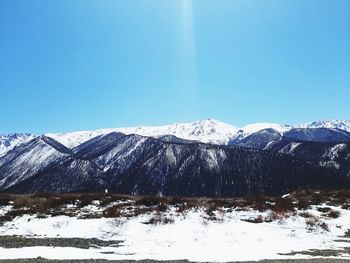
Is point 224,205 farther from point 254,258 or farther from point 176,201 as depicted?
point 254,258

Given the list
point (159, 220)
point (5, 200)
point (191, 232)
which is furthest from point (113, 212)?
point (5, 200)

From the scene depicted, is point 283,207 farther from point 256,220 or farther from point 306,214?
point 256,220

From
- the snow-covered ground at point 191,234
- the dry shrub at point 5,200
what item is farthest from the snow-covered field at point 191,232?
the dry shrub at point 5,200

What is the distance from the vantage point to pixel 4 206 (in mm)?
44250

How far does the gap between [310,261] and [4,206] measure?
34566mm

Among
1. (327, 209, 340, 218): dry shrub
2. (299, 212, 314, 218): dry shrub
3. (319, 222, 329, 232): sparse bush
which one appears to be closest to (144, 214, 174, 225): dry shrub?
(299, 212, 314, 218): dry shrub

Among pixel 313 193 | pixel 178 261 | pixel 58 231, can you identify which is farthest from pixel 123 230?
pixel 313 193

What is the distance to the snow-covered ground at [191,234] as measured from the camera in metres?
26.5

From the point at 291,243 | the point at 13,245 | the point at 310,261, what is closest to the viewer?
the point at 310,261

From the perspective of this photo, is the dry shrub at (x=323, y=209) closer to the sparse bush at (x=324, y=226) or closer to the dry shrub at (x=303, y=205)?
the dry shrub at (x=303, y=205)

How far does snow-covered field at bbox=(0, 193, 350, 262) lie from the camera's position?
26.7 m

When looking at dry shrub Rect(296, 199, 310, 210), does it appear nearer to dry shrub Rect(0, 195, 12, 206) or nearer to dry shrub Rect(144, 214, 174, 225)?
dry shrub Rect(144, 214, 174, 225)

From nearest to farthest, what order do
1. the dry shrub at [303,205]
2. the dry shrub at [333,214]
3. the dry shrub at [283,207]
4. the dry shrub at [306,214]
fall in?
the dry shrub at [306,214] → the dry shrub at [333,214] → the dry shrub at [283,207] → the dry shrub at [303,205]

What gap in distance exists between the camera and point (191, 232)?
34344 mm
